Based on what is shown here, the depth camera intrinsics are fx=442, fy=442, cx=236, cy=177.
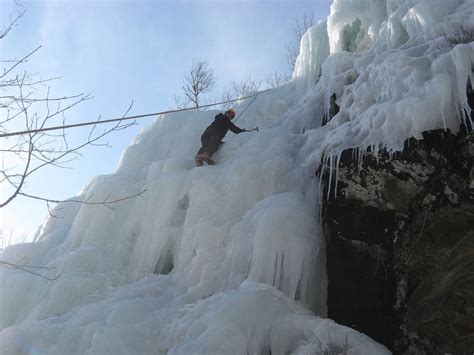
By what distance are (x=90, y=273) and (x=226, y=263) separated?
2.08 meters

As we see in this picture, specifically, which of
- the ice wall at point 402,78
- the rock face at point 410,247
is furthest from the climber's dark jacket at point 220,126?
the rock face at point 410,247

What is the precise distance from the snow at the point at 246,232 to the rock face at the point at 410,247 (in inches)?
7.7

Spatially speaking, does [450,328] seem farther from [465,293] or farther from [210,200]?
[210,200]

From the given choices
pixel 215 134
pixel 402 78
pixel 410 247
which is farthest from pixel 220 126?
pixel 410 247

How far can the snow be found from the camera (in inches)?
136

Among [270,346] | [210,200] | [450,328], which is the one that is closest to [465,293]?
[450,328]

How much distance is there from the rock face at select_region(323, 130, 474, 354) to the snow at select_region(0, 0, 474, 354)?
0.20 m

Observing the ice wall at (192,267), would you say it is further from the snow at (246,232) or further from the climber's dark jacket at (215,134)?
the climber's dark jacket at (215,134)

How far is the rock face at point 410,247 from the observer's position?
3.43 meters

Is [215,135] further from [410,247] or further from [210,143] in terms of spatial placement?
[410,247]

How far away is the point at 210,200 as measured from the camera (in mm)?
5172

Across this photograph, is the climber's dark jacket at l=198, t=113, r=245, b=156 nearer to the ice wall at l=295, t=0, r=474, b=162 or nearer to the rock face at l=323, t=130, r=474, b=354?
the ice wall at l=295, t=0, r=474, b=162

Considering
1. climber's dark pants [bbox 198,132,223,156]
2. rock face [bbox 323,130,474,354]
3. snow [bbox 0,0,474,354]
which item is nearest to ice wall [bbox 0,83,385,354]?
snow [bbox 0,0,474,354]

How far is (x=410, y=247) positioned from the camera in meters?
3.63
